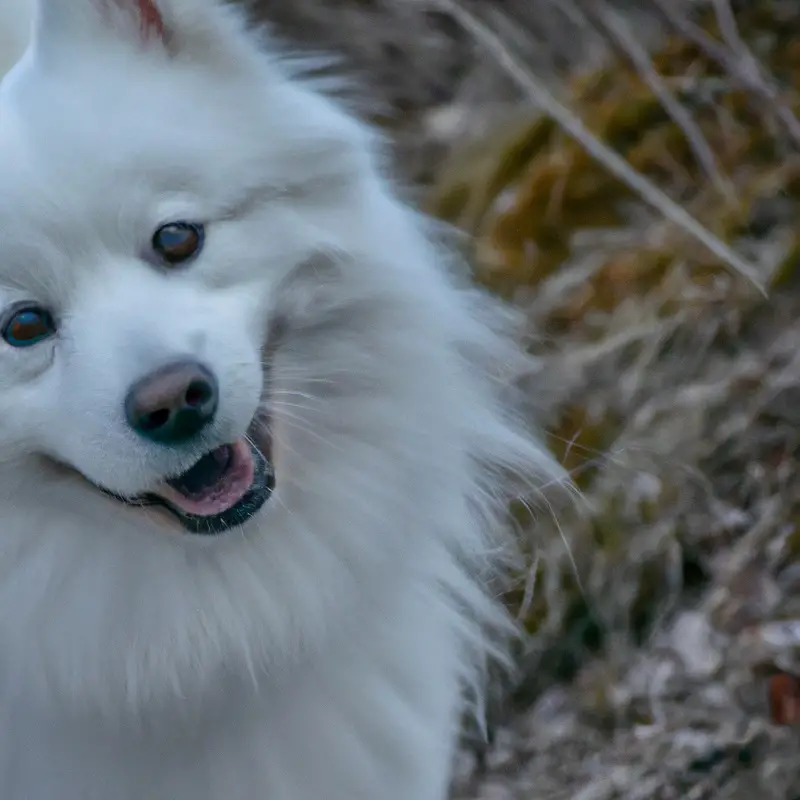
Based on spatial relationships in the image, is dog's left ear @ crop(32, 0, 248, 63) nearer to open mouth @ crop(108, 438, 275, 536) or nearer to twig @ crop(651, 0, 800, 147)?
open mouth @ crop(108, 438, 275, 536)

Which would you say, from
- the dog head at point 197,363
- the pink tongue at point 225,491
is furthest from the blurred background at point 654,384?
the pink tongue at point 225,491

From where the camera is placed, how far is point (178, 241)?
67.0 inches

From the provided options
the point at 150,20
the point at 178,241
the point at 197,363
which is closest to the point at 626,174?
the point at 150,20

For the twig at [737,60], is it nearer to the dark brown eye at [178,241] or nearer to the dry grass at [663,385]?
the dry grass at [663,385]

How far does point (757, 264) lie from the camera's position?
10.7ft

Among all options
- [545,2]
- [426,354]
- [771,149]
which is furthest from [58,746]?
[545,2]

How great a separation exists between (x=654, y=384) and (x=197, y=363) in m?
1.94

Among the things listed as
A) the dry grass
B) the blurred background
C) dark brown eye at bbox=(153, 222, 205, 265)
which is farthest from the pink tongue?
the dry grass

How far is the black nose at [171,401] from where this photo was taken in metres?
1.55

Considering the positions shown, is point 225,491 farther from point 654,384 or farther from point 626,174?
point 626,174

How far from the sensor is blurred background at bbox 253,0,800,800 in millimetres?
2666

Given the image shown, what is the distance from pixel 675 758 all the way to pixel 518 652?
558 mm

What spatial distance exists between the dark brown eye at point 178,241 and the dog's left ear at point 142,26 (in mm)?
332

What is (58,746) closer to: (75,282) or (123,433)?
(123,433)
